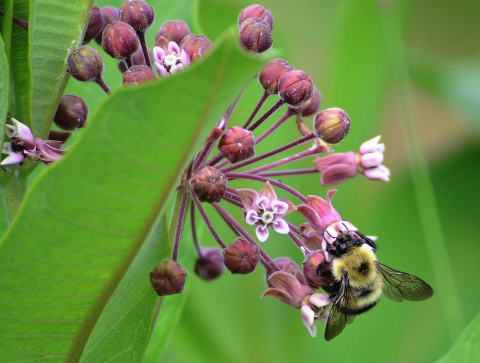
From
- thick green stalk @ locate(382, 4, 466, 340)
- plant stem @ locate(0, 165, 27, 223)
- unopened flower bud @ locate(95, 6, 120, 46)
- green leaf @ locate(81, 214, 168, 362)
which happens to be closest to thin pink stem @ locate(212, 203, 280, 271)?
green leaf @ locate(81, 214, 168, 362)

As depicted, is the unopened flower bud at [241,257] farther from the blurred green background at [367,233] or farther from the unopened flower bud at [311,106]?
the blurred green background at [367,233]

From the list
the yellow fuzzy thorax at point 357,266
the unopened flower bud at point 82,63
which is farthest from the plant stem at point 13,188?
the yellow fuzzy thorax at point 357,266

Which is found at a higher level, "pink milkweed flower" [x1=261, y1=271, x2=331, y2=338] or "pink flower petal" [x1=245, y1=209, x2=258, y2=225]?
"pink flower petal" [x1=245, y1=209, x2=258, y2=225]

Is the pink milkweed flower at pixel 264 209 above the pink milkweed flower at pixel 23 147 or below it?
above

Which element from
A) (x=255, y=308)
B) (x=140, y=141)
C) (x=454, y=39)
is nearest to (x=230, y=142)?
(x=140, y=141)

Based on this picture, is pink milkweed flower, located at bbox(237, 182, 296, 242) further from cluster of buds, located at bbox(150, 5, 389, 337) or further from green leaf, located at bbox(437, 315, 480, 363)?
green leaf, located at bbox(437, 315, 480, 363)

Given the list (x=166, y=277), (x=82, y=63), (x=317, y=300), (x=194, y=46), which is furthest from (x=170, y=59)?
(x=317, y=300)
